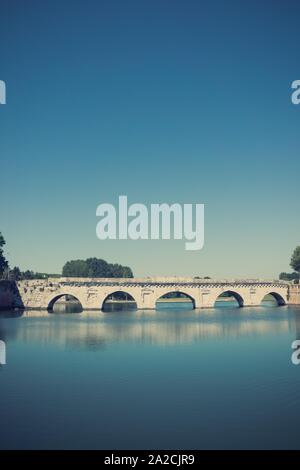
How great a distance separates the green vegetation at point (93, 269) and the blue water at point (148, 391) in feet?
257

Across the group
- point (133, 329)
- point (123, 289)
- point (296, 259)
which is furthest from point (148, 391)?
point (296, 259)

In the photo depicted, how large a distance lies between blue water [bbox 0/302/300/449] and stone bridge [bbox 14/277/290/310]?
2614 cm

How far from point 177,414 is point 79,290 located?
161 ft

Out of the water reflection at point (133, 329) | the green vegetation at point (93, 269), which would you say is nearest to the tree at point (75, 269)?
the green vegetation at point (93, 269)

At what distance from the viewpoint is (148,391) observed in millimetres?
21344

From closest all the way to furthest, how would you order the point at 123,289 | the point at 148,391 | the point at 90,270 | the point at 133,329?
the point at 148,391 → the point at 133,329 → the point at 123,289 → the point at 90,270

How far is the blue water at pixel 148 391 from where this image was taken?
15.7m

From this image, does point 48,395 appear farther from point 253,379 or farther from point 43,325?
point 43,325

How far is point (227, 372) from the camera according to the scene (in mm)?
25422

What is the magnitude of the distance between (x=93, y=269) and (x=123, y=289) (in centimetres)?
5703

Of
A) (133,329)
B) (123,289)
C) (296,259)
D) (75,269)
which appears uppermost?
(296,259)

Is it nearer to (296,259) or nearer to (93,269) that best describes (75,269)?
(93,269)
